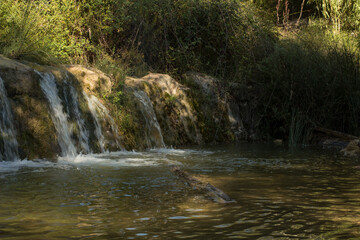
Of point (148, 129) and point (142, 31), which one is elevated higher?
point (142, 31)

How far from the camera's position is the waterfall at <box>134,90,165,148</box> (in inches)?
466

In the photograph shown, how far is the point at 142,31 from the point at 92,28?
1.54m

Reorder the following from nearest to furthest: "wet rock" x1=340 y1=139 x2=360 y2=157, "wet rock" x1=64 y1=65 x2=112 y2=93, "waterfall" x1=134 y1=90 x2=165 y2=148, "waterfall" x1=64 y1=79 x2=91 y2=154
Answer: "waterfall" x1=64 y1=79 x2=91 y2=154 < "wet rock" x1=340 y1=139 x2=360 y2=157 < "wet rock" x1=64 y1=65 x2=112 y2=93 < "waterfall" x1=134 y1=90 x2=165 y2=148

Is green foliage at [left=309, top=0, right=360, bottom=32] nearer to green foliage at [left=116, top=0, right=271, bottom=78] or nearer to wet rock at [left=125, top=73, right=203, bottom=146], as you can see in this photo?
green foliage at [left=116, top=0, right=271, bottom=78]

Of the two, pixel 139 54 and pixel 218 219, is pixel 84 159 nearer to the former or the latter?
pixel 218 219

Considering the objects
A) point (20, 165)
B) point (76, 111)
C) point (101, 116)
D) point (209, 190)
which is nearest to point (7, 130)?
point (20, 165)

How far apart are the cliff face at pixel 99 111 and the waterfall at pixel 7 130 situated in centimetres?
8

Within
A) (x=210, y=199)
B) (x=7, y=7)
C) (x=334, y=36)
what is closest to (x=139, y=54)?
(x=7, y=7)

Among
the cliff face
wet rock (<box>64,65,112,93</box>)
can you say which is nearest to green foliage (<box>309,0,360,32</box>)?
the cliff face

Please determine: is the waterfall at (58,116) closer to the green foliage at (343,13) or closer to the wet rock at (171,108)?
the wet rock at (171,108)

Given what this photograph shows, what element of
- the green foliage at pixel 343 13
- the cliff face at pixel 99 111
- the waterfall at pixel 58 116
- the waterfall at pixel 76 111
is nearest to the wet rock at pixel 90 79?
the cliff face at pixel 99 111

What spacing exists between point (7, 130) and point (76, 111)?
1927 mm

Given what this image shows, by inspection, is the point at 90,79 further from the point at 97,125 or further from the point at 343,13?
the point at 343,13

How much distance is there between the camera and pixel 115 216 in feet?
13.5
